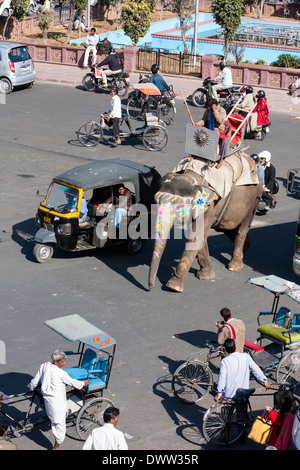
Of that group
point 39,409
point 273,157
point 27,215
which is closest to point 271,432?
point 39,409

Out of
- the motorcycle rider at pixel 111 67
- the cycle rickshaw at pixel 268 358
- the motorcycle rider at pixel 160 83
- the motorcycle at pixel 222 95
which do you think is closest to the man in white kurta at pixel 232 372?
the cycle rickshaw at pixel 268 358

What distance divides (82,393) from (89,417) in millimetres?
315

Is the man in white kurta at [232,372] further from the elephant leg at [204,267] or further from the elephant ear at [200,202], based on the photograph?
the elephant leg at [204,267]

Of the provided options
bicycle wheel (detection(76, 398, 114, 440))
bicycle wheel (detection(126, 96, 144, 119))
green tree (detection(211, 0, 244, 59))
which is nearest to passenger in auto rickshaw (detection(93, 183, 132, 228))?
bicycle wheel (detection(76, 398, 114, 440))

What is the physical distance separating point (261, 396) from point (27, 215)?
836cm

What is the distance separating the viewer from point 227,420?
389 inches

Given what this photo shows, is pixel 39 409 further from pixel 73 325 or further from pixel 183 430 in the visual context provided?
pixel 183 430

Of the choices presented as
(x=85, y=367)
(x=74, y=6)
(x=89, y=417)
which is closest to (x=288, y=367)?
(x=85, y=367)

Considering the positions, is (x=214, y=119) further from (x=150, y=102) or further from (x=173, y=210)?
(x=150, y=102)

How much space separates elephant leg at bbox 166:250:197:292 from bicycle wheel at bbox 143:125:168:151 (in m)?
9.18

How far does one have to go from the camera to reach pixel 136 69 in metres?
34.9

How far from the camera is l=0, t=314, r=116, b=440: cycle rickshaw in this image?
32.4 feet

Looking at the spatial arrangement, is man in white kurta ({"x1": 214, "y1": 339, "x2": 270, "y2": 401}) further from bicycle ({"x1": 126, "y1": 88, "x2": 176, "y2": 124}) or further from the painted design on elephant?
bicycle ({"x1": 126, "y1": 88, "x2": 176, "y2": 124})

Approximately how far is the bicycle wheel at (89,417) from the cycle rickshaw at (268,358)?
1128 mm
